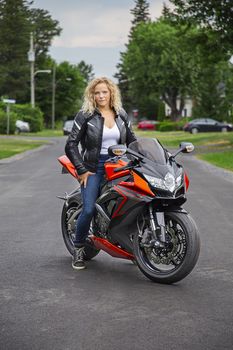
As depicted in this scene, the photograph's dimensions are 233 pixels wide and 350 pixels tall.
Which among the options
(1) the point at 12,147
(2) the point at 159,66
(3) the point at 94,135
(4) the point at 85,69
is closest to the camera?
(3) the point at 94,135

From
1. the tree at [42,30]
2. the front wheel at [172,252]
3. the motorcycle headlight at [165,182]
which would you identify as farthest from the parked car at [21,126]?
the motorcycle headlight at [165,182]

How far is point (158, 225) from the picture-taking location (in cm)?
616

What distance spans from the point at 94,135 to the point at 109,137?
0.15 meters

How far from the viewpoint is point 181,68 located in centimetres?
8662

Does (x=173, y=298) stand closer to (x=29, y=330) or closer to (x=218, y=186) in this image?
(x=29, y=330)

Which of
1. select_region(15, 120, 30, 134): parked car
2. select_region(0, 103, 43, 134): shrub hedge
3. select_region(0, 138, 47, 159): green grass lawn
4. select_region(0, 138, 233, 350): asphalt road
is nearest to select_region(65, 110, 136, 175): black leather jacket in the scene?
select_region(0, 138, 233, 350): asphalt road

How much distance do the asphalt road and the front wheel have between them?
4.8 inches

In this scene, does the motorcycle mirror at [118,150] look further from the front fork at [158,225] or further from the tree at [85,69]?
the tree at [85,69]

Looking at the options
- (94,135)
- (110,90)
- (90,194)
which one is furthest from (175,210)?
(110,90)

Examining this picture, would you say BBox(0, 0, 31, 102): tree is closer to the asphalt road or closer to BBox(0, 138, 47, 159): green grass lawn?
BBox(0, 138, 47, 159): green grass lawn

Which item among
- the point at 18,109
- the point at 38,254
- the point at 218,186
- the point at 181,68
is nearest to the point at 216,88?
the point at 181,68

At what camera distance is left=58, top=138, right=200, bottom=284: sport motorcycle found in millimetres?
6016

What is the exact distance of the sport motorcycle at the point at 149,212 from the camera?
6.02m

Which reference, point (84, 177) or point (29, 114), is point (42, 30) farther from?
point (84, 177)
